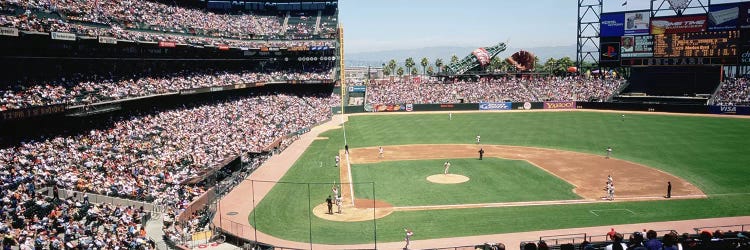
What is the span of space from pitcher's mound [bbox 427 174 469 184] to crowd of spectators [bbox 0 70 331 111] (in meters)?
23.2

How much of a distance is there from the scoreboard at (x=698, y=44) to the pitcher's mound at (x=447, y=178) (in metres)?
46.3

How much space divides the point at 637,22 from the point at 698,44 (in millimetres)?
7886

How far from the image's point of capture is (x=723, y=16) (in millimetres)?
60375

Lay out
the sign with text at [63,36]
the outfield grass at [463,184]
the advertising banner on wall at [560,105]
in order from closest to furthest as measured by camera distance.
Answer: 1. the outfield grass at [463,184]
2. the sign with text at [63,36]
3. the advertising banner on wall at [560,105]

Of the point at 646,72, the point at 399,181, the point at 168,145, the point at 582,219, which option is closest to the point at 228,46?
the point at 168,145

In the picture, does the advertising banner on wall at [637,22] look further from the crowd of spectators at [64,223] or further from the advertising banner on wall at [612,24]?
the crowd of spectators at [64,223]

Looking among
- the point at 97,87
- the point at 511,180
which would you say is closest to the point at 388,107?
the point at 511,180

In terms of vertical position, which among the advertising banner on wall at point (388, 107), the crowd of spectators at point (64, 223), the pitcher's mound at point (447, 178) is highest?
the advertising banner on wall at point (388, 107)

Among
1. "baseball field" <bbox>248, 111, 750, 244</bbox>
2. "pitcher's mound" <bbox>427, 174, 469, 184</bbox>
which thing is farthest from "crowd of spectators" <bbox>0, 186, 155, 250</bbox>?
"pitcher's mound" <bbox>427, 174, 469, 184</bbox>

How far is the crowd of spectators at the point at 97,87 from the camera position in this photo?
2927cm

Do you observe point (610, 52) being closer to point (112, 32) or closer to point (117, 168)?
point (112, 32)

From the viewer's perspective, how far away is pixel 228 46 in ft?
185

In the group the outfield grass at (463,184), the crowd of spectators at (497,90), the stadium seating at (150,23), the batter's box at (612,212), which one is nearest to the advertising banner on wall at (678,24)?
the crowd of spectators at (497,90)

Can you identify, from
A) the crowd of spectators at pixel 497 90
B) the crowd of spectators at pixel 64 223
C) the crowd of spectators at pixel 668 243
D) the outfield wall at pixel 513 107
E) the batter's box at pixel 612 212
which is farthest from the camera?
the crowd of spectators at pixel 497 90
